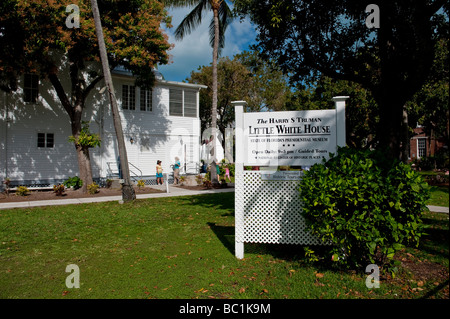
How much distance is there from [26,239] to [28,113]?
12.2m

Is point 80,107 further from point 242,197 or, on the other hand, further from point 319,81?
point 242,197

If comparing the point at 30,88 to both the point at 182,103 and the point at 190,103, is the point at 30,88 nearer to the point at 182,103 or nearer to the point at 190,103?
the point at 182,103

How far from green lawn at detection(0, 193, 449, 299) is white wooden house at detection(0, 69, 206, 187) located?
365 inches

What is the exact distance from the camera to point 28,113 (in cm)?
1662

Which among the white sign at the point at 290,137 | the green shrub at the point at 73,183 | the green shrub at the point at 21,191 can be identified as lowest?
the green shrub at the point at 21,191

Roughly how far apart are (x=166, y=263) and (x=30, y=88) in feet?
52.0

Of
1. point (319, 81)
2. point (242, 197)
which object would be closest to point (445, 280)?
point (242, 197)

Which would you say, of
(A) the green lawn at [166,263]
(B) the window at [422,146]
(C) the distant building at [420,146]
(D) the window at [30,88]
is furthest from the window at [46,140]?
(B) the window at [422,146]

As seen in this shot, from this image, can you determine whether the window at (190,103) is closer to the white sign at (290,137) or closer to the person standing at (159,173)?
the person standing at (159,173)

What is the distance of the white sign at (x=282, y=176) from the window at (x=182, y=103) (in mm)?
17196

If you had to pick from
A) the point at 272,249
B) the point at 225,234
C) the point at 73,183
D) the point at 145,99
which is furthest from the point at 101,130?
the point at 272,249

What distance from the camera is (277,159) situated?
537 cm

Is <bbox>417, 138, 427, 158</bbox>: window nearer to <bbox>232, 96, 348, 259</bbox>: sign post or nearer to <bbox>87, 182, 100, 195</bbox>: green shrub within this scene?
<bbox>87, 182, 100, 195</bbox>: green shrub

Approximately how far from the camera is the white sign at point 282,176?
5.25 m
